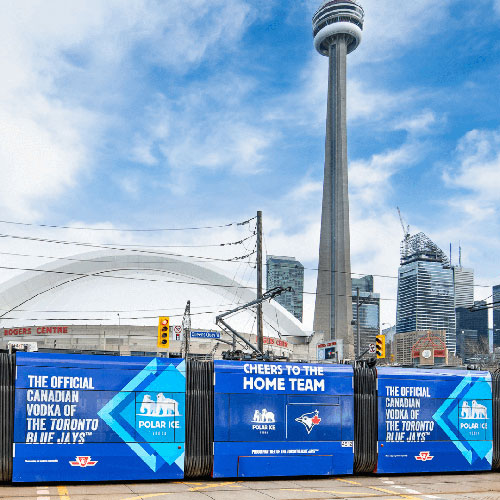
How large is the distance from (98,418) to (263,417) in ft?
16.4

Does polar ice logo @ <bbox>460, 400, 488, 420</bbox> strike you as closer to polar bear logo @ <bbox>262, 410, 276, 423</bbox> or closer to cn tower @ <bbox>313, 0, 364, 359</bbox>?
polar bear logo @ <bbox>262, 410, 276, 423</bbox>

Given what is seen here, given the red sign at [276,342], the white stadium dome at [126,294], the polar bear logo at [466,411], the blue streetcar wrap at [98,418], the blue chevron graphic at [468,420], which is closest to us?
the blue streetcar wrap at [98,418]

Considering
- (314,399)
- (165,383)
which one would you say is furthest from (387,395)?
(165,383)

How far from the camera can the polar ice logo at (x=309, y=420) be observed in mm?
20969

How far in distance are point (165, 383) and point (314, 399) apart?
4.89m

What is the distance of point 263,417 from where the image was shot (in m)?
20.5

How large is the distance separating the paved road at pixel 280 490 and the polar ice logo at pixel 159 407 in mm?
1907

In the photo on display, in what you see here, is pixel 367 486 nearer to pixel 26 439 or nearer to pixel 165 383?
pixel 165 383

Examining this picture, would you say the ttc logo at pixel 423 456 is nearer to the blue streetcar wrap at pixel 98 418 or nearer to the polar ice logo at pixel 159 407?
Answer: the blue streetcar wrap at pixel 98 418

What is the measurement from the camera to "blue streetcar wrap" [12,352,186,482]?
17.9 meters

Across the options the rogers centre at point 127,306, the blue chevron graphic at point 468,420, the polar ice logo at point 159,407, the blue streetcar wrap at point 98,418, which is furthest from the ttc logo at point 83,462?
the rogers centre at point 127,306

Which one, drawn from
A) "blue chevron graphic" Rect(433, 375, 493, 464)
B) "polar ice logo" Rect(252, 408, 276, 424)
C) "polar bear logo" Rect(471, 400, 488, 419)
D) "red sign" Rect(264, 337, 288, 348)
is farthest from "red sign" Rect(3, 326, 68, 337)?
"polar bear logo" Rect(471, 400, 488, 419)

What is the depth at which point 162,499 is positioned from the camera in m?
15.8

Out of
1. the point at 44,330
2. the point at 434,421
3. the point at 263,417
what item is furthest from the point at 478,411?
the point at 44,330
